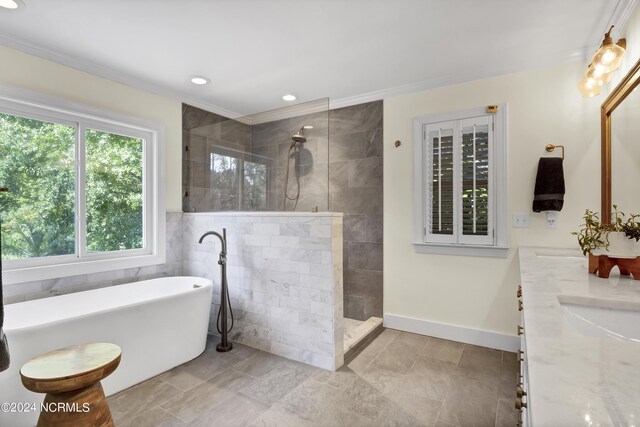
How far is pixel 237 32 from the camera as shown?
222cm

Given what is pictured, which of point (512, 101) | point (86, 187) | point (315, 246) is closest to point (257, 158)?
point (315, 246)

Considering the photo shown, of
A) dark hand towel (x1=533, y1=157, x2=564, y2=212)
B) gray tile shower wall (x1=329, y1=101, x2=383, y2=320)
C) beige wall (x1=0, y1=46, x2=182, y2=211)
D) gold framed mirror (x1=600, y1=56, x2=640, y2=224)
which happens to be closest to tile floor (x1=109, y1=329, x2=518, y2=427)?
gray tile shower wall (x1=329, y1=101, x2=383, y2=320)

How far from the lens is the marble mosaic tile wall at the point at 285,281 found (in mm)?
2467

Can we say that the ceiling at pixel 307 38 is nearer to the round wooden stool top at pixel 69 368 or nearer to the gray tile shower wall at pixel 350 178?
the gray tile shower wall at pixel 350 178

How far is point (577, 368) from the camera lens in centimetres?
60

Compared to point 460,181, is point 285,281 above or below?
below

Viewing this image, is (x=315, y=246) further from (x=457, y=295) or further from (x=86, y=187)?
(x=86, y=187)

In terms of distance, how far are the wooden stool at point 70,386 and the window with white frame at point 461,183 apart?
2.62m

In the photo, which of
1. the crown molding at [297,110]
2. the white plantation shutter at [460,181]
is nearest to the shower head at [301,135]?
the crown molding at [297,110]

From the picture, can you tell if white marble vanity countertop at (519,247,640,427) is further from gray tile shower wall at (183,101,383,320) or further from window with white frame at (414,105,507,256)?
gray tile shower wall at (183,101,383,320)

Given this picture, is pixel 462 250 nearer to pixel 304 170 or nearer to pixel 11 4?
→ pixel 304 170

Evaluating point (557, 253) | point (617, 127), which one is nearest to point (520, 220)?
point (557, 253)

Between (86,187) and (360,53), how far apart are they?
8.34ft

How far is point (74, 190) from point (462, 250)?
340cm
